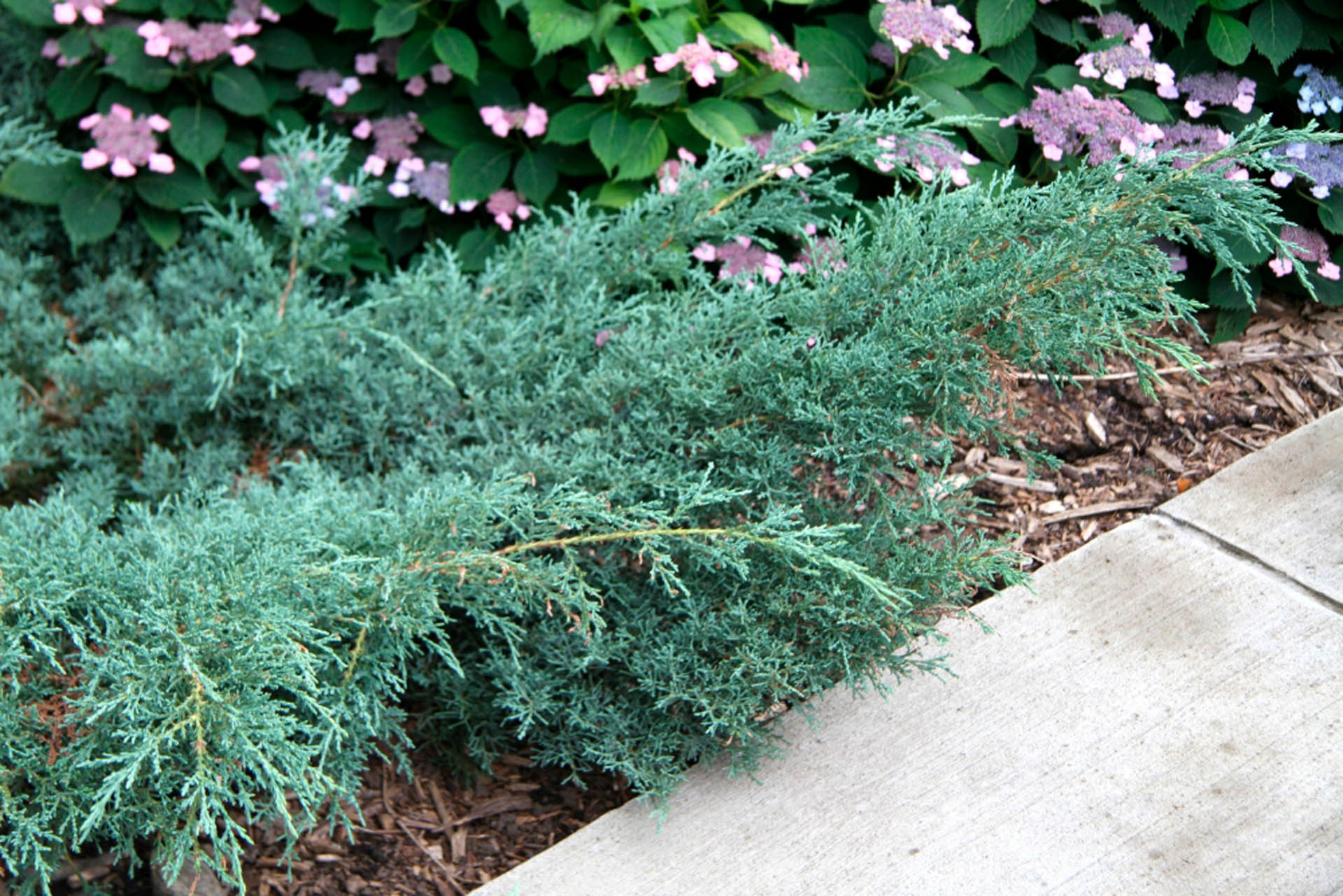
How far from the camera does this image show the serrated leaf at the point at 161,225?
10.5 feet

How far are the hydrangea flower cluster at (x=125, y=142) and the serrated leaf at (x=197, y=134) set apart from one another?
4 centimetres

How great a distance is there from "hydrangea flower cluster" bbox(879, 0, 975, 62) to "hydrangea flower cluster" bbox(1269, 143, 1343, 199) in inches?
31.1

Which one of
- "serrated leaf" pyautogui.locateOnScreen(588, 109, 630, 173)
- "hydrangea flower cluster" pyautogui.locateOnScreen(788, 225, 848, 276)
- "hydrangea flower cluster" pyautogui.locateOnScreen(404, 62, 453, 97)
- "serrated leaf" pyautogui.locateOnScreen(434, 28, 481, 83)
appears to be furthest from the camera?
"hydrangea flower cluster" pyautogui.locateOnScreen(404, 62, 453, 97)

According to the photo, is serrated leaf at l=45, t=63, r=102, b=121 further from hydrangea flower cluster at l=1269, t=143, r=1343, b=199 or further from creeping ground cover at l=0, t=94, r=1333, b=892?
hydrangea flower cluster at l=1269, t=143, r=1343, b=199

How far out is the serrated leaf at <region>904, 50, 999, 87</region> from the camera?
2645 mm

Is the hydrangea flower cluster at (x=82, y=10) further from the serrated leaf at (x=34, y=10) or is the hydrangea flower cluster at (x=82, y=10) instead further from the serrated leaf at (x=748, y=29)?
the serrated leaf at (x=748, y=29)

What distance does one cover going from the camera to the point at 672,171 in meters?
2.80

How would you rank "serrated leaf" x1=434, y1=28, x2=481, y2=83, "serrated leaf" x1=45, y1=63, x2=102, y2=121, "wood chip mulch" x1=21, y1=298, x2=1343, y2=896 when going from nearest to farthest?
"wood chip mulch" x1=21, y1=298, x2=1343, y2=896
"serrated leaf" x1=434, y1=28, x2=481, y2=83
"serrated leaf" x1=45, y1=63, x2=102, y2=121

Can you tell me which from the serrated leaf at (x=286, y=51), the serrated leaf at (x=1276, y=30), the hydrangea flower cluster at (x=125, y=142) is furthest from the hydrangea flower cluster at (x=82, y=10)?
the serrated leaf at (x=1276, y=30)

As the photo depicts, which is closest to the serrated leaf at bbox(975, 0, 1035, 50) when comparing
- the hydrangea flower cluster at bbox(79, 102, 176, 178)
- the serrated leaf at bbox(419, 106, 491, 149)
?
the serrated leaf at bbox(419, 106, 491, 149)

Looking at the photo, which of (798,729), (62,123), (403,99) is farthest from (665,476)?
(62,123)

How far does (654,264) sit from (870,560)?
936 millimetres

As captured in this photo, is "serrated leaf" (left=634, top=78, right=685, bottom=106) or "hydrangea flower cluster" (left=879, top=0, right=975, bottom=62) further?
"serrated leaf" (left=634, top=78, right=685, bottom=106)

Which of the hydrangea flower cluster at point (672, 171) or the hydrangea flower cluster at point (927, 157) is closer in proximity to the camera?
the hydrangea flower cluster at point (927, 157)
